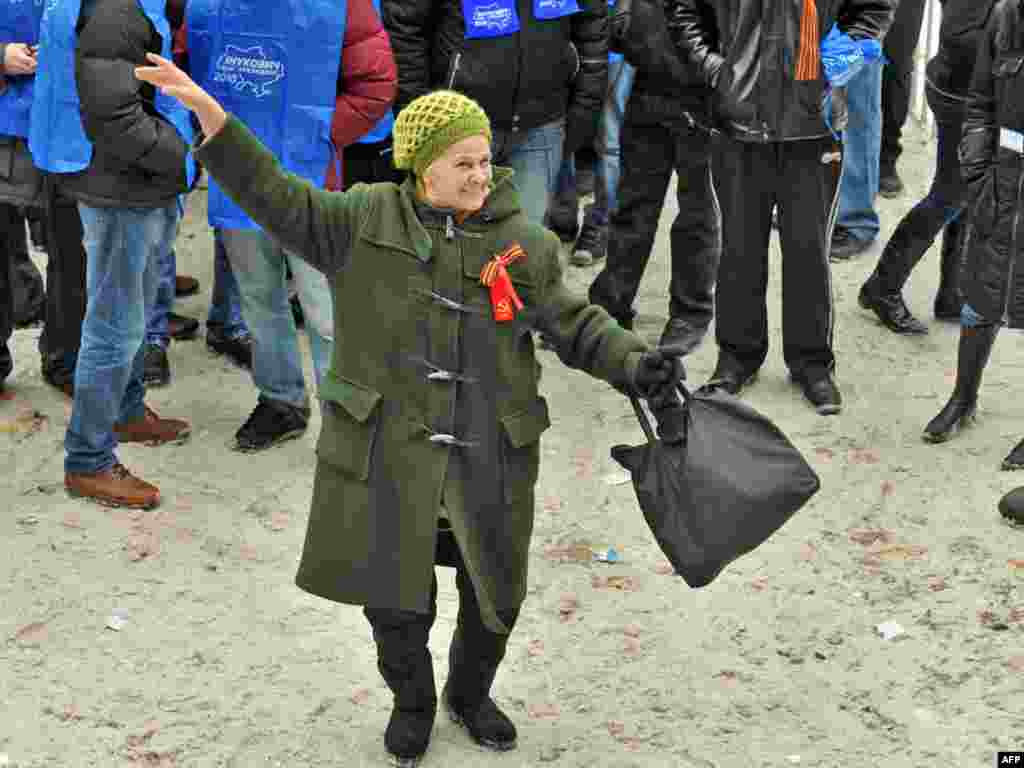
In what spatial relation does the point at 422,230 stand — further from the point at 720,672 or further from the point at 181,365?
the point at 181,365

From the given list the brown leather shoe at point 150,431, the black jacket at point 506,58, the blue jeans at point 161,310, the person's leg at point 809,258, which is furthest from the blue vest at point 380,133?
the person's leg at point 809,258

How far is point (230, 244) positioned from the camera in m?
7.19

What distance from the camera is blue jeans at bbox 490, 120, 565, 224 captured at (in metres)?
7.69

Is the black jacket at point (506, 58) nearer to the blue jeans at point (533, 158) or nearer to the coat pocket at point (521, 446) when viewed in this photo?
the blue jeans at point (533, 158)

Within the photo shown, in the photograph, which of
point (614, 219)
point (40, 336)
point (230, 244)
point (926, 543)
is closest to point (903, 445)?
point (926, 543)

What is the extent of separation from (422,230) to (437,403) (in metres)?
0.47

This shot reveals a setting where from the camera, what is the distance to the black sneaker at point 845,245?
9703 millimetres

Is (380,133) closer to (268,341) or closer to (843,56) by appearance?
(268,341)

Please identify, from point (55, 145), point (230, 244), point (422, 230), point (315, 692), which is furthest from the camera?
point (230, 244)

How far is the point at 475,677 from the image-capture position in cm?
528

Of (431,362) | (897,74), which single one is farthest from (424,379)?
(897,74)

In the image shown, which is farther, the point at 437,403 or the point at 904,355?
the point at 904,355

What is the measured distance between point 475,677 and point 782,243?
10.5 ft

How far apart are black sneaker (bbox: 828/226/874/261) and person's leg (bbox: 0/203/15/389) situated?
174 inches
